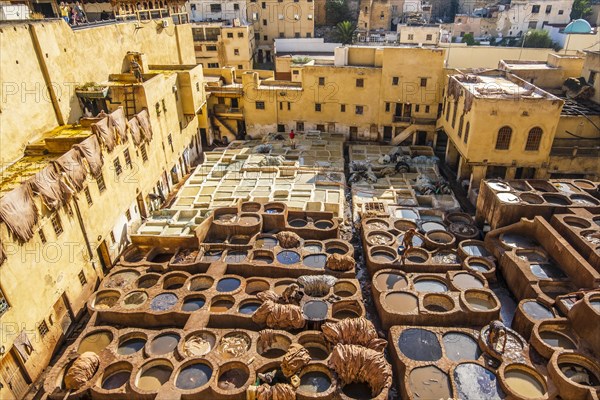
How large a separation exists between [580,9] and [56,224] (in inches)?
2883

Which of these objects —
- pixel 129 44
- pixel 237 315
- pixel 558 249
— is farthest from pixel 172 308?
pixel 129 44

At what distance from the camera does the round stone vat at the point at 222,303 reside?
62.1ft

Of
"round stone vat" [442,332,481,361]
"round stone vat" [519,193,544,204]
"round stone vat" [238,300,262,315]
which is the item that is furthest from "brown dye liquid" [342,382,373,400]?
"round stone vat" [519,193,544,204]

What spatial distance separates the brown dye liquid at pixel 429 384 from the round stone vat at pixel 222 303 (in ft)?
27.8

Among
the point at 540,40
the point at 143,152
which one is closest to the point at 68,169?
the point at 143,152

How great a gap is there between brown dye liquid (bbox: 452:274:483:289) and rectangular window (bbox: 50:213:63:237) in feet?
59.3

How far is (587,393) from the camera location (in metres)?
13.9

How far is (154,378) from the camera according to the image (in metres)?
15.8

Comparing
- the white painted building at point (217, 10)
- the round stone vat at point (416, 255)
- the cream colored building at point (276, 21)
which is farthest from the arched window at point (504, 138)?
the white painted building at point (217, 10)

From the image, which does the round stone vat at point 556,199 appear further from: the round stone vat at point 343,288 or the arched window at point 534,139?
the round stone vat at point 343,288

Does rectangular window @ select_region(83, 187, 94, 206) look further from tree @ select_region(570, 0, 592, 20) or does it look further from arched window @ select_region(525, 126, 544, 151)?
tree @ select_region(570, 0, 592, 20)

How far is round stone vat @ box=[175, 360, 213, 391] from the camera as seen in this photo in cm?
1523

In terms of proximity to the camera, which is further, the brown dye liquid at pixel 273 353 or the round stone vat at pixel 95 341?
the round stone vat at pixel 95 341

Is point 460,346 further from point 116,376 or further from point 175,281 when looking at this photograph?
point 116,376
